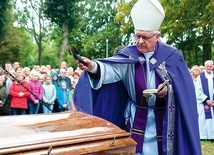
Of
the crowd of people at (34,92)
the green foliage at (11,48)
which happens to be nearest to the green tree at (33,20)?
the green foliage at (11,48)

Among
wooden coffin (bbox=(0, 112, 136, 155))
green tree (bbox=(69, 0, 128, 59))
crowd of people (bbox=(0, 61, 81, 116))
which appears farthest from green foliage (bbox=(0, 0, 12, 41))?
wooden coffin (bbox=(0, 112, 136, 155))

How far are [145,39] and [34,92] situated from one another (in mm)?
5668

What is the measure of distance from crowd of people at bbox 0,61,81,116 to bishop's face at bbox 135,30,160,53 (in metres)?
5.02

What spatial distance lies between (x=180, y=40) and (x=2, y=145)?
2388 centimetres

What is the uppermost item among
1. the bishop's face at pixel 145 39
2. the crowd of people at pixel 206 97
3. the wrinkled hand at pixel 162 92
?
the bishop's face at pixel 145 39

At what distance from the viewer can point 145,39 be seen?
328 cm

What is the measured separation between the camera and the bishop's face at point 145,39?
3.25 m

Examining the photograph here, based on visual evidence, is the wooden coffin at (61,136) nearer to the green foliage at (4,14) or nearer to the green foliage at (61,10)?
the green foliage at (4,14)

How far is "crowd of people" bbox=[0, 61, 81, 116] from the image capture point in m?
8.44

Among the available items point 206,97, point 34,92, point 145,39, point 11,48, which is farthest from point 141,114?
point 11,48

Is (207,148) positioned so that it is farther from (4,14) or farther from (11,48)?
(11,48)

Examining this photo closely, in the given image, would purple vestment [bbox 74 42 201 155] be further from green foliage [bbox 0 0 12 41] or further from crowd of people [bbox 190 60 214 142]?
green foliage [bbox 0 0 12 41]

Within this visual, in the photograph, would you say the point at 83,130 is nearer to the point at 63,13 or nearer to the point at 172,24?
the point at 172,24

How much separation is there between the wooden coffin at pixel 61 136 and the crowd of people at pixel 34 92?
5.56 m
